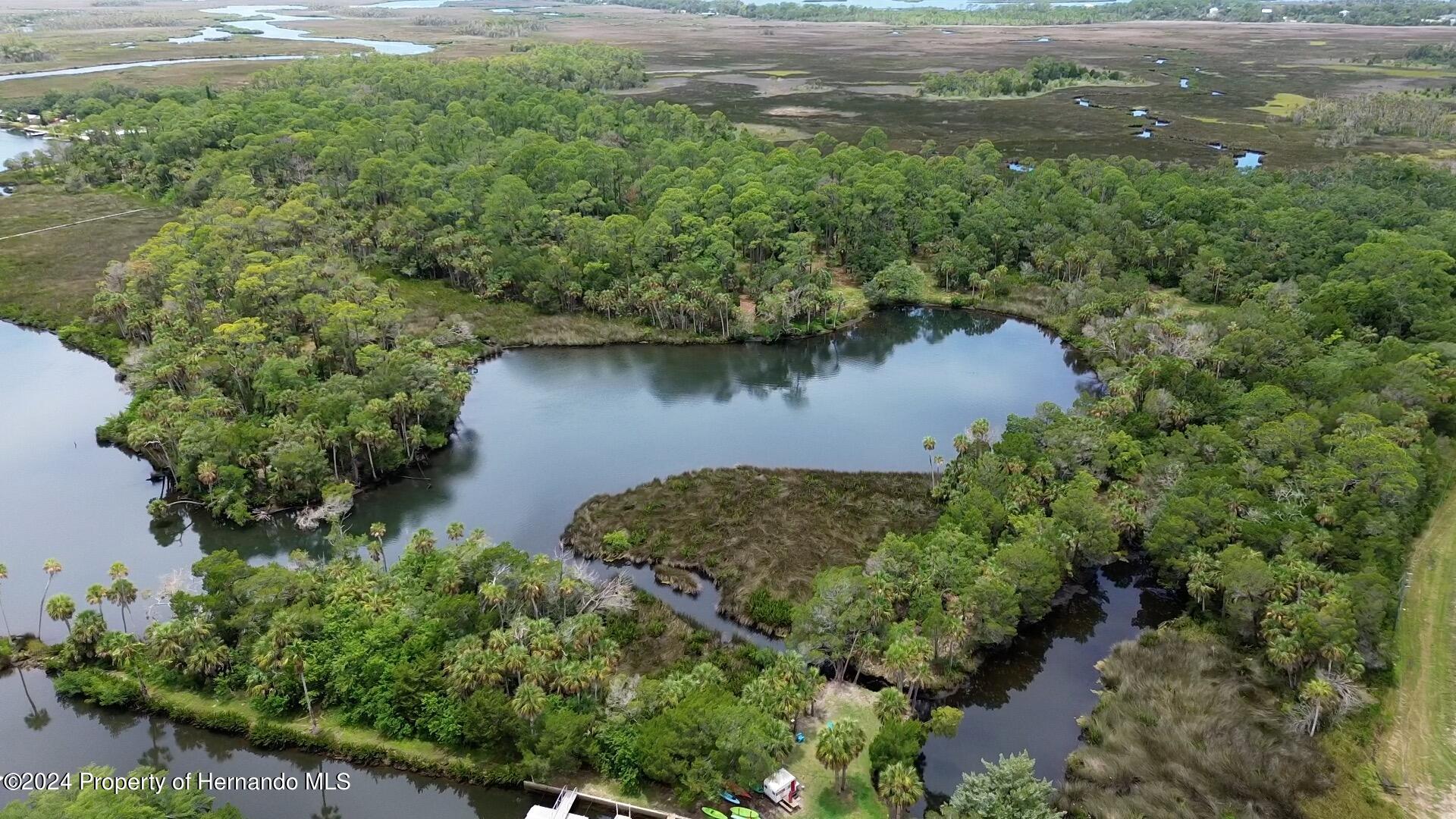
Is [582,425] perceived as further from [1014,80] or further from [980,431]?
[1014,80]

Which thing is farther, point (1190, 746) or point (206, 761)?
point (206, 761)

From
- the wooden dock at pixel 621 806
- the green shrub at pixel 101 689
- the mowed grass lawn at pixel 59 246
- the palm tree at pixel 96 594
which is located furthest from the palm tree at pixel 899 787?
the mowed grass lawn at pixel 59 246

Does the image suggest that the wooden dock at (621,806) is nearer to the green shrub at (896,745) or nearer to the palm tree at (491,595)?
the green shrub at (896,745)

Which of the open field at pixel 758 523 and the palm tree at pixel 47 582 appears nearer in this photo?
the palm tree at pixel 47 582

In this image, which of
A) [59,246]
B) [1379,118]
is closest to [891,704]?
[59,246]

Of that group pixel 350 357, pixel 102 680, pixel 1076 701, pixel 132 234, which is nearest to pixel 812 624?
pixel 1076 701

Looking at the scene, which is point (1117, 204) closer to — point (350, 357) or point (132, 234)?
point (350, 357)
